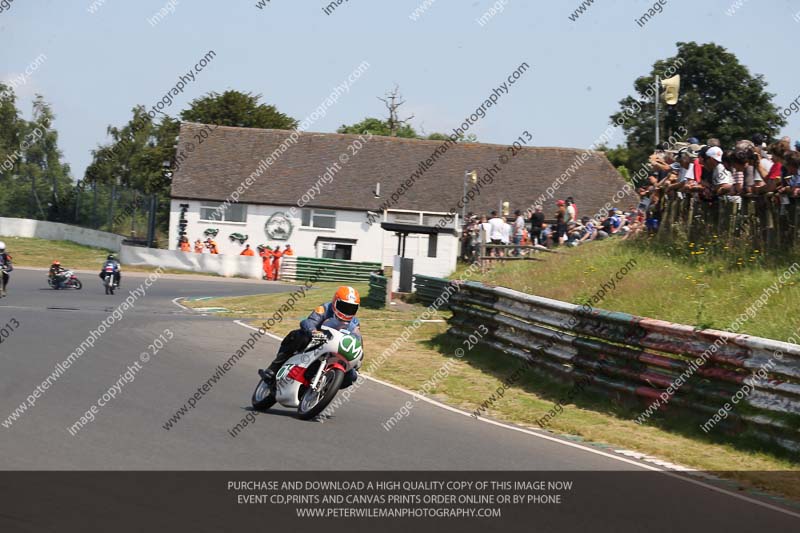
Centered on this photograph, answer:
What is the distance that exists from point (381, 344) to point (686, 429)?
29.1 feet

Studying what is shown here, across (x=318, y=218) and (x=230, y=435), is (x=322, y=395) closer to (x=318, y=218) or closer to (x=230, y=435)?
(x=230, y=435)

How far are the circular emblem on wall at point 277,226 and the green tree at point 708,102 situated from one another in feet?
85.0

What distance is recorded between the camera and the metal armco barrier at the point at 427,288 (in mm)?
25734

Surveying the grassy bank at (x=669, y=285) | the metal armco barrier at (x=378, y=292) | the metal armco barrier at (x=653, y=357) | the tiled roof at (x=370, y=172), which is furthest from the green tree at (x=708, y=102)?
the metal armco barrier at (x=653, y=357)

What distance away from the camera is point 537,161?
60.1 metres

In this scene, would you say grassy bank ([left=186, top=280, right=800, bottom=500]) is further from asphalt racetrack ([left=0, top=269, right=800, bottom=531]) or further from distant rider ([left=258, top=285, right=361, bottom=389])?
distant rider ([left=258, top=285, right=361, bottom=389])

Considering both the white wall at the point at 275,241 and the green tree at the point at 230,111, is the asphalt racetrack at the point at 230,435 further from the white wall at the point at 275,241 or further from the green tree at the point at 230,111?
the green tree at the point at 230,111

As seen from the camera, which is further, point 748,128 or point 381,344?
point 748,128

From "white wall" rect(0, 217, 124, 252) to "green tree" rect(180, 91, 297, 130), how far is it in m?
17.6

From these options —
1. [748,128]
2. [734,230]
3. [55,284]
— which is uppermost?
[748,128]

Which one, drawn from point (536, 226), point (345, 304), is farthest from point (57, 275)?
point (345, 304)
